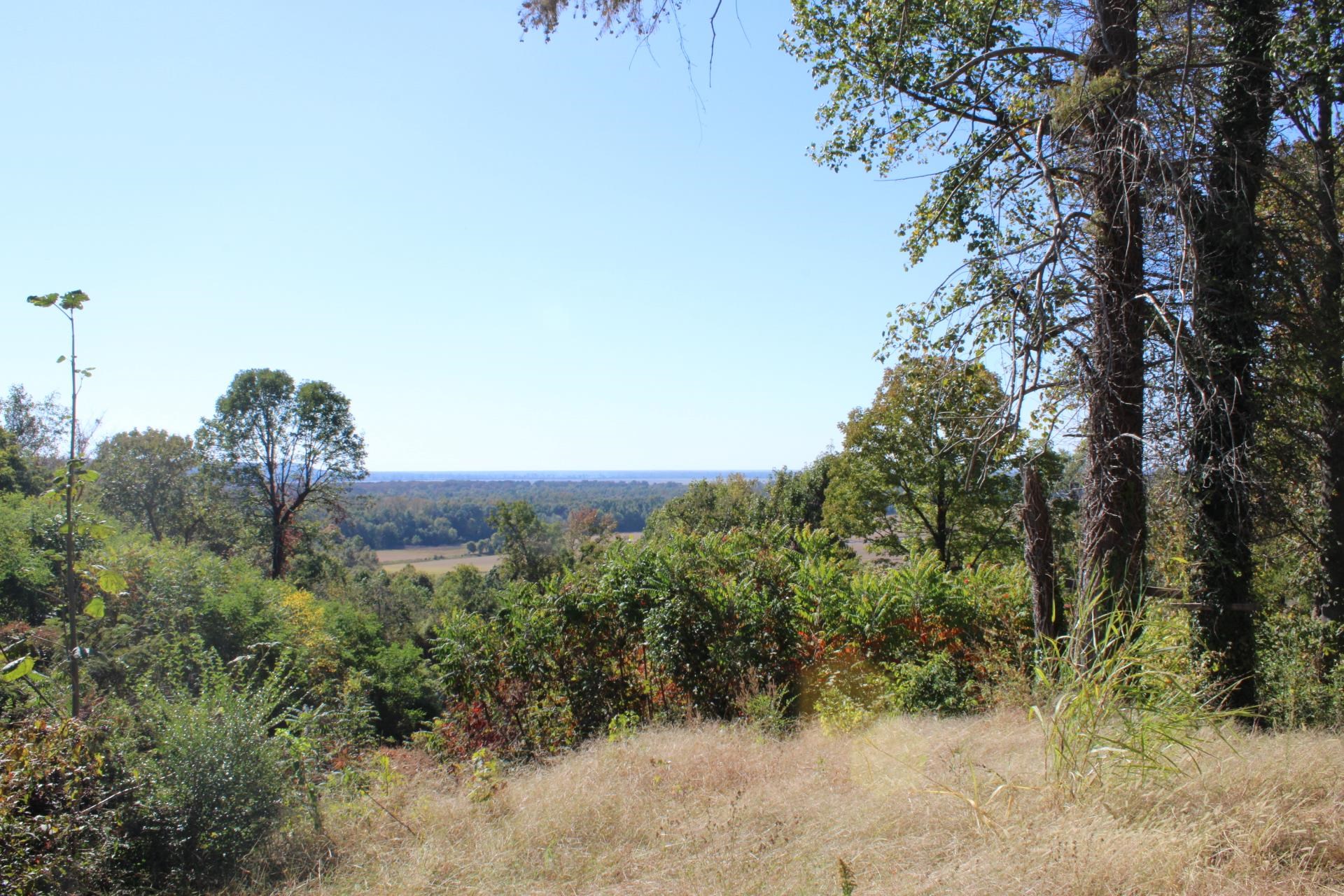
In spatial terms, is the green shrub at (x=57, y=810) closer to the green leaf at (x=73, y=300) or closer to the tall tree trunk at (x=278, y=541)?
the green leaf at (x=73, y=300)

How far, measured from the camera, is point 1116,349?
5719 millimetres

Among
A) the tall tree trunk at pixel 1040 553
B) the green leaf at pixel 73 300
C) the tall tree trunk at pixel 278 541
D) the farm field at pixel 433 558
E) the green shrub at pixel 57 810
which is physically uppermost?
the green leaf at pixel 73 300

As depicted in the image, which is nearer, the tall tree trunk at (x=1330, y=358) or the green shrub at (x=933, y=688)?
the tall tree trunk at (x=1330, y=358)

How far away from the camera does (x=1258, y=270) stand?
6.01 metres

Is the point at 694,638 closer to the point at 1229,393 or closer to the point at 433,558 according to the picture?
the point at 1229,393

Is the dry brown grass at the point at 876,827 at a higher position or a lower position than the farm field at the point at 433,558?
higher

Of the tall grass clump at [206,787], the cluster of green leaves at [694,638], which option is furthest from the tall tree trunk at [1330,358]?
the tall grass clump at [206,787]

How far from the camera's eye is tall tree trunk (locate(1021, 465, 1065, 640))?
629 cm

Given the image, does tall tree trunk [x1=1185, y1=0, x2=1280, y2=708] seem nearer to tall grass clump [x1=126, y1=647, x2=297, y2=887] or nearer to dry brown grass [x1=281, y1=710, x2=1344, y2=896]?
dry brown grass [x1=281, y1=710, x2=1344, y2=896]

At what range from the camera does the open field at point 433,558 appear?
7406 centimetres

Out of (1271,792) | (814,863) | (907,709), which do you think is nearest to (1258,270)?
(1271,792)

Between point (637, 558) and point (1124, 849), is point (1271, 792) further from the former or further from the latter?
point (637, 558)

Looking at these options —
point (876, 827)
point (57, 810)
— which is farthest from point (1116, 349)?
point (57, 810)

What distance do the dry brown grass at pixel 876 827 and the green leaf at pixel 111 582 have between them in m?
1.97
